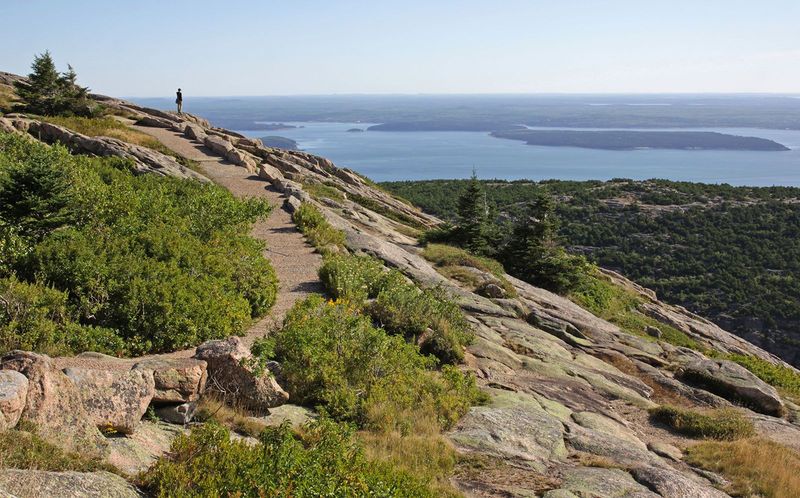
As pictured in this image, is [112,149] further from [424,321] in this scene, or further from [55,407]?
[55,407]

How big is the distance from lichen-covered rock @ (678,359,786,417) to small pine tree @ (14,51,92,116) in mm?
30253

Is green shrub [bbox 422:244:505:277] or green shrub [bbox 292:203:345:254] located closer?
green shrub [bbox 292:203:345:254]

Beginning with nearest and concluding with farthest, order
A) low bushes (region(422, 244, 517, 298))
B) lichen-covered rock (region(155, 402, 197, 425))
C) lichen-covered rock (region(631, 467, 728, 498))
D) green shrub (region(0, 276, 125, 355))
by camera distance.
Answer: lichen-covered rock (region(155, 402, 197, 425))
lichen-covered rock (region(631, 467, 728, 498))
green shrub (region(0, 276, 125, 355))
low bushes (region(422, 244, 517, 298))

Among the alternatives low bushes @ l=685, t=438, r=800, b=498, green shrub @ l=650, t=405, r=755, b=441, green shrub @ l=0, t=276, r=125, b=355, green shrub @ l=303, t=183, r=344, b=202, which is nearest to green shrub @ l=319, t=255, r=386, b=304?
green shrub @ l=0, t=276, r=125, b=355

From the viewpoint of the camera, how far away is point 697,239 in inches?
1747

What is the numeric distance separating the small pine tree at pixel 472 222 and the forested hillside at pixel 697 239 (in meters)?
12.6

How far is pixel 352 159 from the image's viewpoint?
157625mm

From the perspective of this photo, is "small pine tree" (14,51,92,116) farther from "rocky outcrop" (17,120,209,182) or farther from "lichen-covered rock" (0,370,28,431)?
"lichen-covered rock" (0,370,28,431)

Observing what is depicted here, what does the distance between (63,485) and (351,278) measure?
8.69m

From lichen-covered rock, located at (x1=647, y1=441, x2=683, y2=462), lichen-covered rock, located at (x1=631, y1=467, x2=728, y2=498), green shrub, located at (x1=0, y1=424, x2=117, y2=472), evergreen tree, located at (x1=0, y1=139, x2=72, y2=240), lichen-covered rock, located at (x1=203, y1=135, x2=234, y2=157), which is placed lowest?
lichen-covered rock, located at (x1=647, y1=441, x2=683, y2=462)

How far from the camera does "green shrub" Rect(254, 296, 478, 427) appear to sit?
26.7ft

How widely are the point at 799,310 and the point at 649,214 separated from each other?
1545 centimetres

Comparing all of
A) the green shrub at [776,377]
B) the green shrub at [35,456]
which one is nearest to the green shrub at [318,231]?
the green shrub at [35,456]

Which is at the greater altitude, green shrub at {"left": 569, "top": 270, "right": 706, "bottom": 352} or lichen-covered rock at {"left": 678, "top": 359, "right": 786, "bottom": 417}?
lichen-covered rock at {"left": 678, "top": 359, "right": 786, "bottom": 417}
